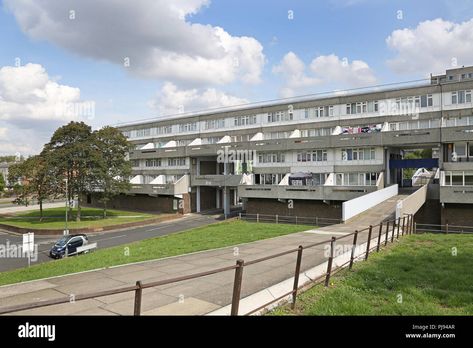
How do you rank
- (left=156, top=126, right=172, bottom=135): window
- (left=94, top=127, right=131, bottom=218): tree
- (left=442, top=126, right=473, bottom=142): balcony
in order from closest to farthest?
(left=442, top=126, right=473, bottom=142): balcony, (left=94, top=127, right=131, bottom=218): tree, (left=156, top=126, right=172, bottom=135): window

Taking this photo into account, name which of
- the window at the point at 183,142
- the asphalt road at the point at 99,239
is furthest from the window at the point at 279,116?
the asphalt road at the point at 99,239

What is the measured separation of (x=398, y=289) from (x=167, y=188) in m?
43.1

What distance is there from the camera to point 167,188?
160ft

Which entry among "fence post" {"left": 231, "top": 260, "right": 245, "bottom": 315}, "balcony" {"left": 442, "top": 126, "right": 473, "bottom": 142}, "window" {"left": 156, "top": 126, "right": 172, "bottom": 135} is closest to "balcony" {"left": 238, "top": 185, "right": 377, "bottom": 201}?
"balcony" {"left": 442, "top": 126, "right": 473, "bottom": 142}

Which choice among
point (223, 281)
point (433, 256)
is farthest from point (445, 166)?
point (223, 281)

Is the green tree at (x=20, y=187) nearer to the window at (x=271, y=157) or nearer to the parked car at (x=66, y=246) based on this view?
the parked car at (x=66, y=246)

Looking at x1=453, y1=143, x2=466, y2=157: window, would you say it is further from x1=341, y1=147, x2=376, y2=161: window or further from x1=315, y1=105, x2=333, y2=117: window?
x1=315, y1=105, x2=333, y2=117: window

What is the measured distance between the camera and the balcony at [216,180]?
44375mm

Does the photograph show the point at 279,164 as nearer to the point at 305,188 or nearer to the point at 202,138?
the point at 305,188

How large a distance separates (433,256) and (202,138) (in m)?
45.5

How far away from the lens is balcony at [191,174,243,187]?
1747 inches

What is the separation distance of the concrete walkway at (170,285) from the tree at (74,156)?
32300 millimetres

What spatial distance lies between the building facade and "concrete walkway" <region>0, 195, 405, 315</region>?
21.8 metres
